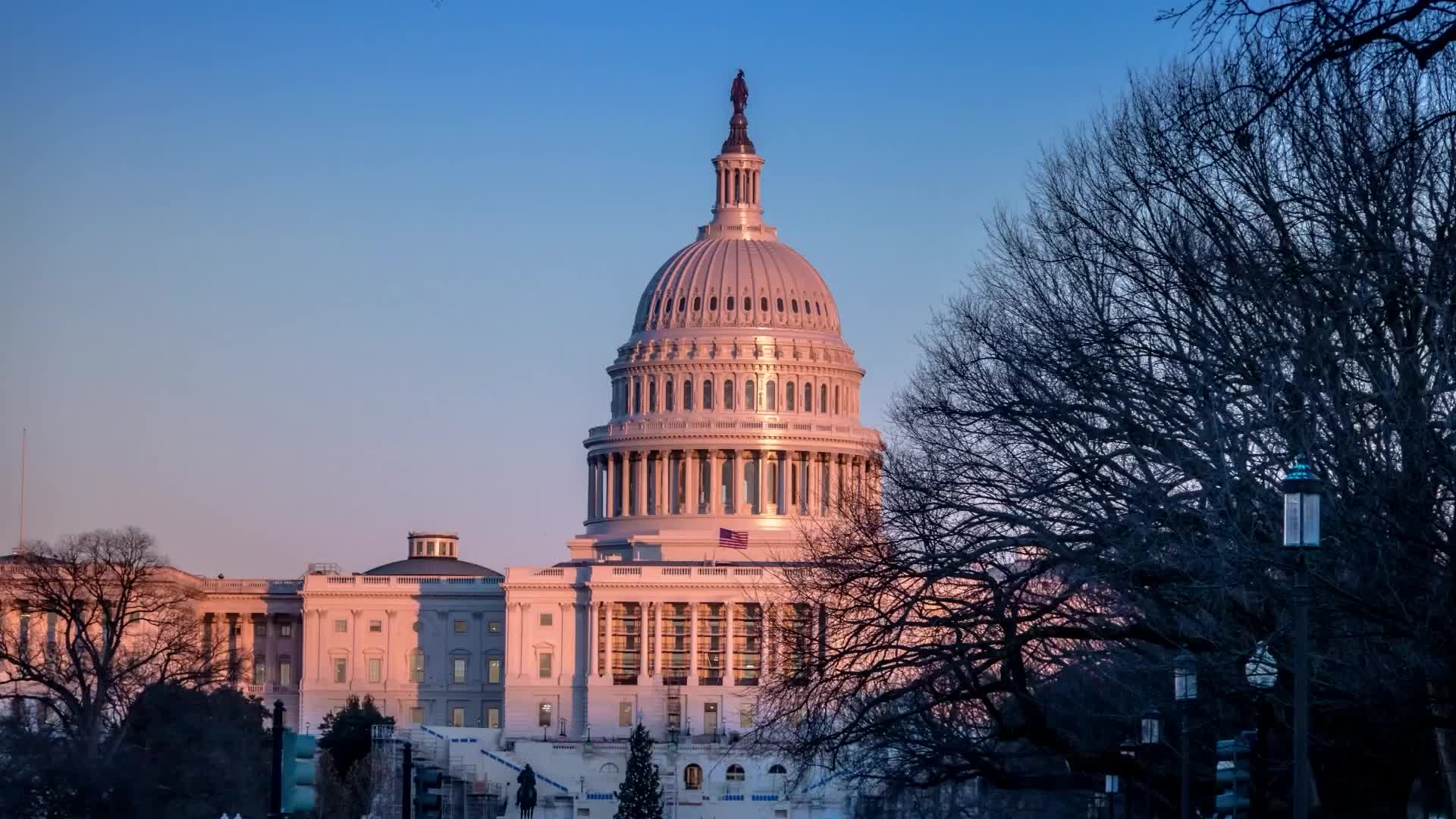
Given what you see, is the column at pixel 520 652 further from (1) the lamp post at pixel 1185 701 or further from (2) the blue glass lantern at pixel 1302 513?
(2) the blue glass lantern at pixel 1302 513

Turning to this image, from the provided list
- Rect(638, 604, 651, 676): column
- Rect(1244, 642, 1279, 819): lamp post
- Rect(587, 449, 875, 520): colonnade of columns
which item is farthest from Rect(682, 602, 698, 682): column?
Rect(1244, 642, 1279, 819): lamp post

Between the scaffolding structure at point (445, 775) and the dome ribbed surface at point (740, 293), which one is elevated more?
the dome ribbed surface at point (740, 293)

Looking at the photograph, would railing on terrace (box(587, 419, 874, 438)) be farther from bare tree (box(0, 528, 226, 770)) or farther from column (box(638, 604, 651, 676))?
bare tree (box(0, 528, 226, 770))

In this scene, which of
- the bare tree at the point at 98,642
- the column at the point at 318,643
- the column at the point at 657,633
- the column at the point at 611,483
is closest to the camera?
the bare tree at the point at 98,642

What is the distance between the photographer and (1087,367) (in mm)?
41562

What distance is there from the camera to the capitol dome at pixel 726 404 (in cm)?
18638

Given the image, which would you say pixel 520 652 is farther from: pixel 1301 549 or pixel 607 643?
pixel 1301 549

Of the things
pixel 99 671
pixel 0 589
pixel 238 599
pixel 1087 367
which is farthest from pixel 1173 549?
pixel 238 599

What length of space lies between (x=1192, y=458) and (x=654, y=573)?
457ft

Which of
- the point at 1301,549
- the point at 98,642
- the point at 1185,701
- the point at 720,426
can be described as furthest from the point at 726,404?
the point at 1301,549

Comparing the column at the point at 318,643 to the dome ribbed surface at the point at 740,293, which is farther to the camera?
the dome ribbed surface at the point at 740,293

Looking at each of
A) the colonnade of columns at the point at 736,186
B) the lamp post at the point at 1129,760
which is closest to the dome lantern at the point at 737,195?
the colonnade of columns at the point at 736,186

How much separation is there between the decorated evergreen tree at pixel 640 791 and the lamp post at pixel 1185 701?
206 ft

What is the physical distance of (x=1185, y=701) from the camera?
130 ft
